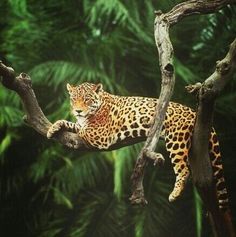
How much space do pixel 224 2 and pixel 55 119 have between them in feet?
3.09

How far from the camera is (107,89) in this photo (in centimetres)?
320

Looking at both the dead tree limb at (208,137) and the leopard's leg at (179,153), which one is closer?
the dead tree limb at (208,137)

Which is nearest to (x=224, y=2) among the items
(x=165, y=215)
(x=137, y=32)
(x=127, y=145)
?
(x=137, y=32)

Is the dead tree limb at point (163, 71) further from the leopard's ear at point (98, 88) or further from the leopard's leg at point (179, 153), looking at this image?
the leopard's ear at point (98, 88)

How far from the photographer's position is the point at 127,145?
10.1ft

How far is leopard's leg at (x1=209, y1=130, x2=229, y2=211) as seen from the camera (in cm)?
293

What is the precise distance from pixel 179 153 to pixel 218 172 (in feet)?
0.64

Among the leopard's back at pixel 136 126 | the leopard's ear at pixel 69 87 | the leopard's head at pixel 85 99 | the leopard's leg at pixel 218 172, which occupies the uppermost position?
the leopard's ear at pixel 69 87

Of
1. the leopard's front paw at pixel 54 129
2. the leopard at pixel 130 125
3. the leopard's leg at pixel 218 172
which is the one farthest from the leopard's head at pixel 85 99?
the leopard's leg at pixel 218 172

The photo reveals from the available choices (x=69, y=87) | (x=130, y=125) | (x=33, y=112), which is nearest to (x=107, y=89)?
(x=69, y=87)

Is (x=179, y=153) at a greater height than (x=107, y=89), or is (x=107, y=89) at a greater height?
(x=107, y=89)

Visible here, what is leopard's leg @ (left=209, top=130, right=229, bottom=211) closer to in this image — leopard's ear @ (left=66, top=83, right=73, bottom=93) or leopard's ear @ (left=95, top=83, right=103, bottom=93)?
leopard's ear @ (left=95, top=83, right=103, bottom=93)

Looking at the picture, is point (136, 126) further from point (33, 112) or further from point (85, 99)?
point (33, 112)

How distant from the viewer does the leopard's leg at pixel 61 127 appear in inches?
118
